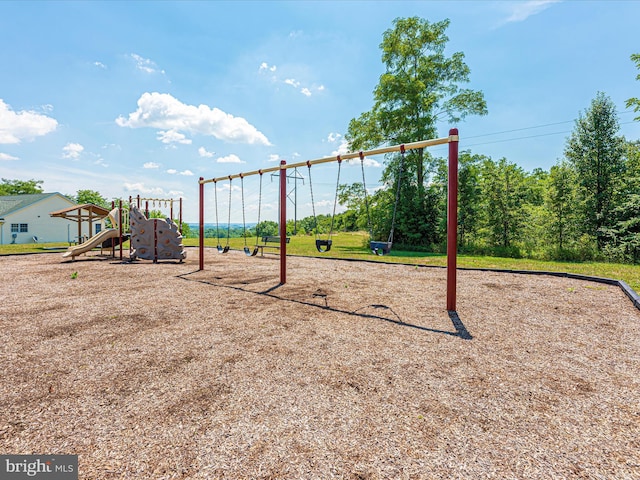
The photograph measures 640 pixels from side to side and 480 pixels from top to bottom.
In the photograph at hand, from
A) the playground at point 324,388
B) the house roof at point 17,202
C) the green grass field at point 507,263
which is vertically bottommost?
the playground at point 324,388

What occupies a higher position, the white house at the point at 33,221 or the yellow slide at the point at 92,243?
the white house at the point at 33,221

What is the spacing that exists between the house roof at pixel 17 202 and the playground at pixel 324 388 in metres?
27.5

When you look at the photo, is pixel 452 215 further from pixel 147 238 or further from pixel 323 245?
pixel 147 238

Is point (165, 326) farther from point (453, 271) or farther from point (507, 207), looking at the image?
point (507, 207)

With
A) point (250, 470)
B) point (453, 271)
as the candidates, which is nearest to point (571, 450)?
point (250, 470)

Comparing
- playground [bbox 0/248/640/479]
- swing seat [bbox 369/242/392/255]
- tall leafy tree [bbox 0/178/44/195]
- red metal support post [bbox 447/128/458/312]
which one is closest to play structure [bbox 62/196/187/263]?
playground [bbox 0/248/640/479]

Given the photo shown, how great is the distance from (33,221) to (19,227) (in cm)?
98

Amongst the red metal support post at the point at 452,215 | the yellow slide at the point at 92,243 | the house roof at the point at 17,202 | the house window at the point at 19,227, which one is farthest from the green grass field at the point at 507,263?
the house roof at the point at 17,202

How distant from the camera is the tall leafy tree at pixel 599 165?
13.0 metres

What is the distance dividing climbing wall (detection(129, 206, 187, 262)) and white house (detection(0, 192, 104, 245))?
17005 mm

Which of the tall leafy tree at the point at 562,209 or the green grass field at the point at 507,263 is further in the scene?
the tall leafy tree at the point at 562,209

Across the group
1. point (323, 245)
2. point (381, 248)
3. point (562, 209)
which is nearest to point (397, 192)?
point (381, 248)

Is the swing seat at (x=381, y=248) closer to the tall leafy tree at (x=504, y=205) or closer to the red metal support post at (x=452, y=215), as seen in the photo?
the red metal support post at (x=452, y=215)

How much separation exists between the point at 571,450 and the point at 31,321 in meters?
5.82
